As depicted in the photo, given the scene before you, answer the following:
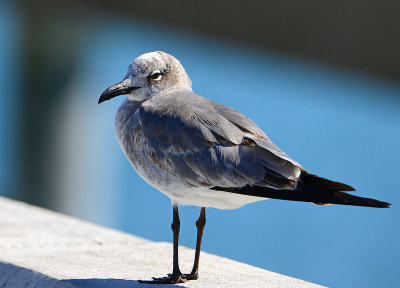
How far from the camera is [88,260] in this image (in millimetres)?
2445

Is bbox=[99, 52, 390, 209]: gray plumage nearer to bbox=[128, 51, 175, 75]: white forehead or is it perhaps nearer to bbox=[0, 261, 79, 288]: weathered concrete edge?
bbox=[128, 51, 175, 75]: white forehead

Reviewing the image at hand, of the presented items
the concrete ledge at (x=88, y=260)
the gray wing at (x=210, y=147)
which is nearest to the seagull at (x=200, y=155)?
the gray wing at (x=210, y=147)

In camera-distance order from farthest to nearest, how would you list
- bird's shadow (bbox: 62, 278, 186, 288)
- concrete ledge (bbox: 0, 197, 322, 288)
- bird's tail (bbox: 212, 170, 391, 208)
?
concrete ledge (bbox: 0, 197, 322, 288)
bird's shadow (bbox: 62, 278, 186, 288)
bird's tail (bbox: 212, 170, 391, 208)

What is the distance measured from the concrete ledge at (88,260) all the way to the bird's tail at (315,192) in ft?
1.32

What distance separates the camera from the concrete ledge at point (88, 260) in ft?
6.98

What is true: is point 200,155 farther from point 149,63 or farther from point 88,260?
point 88,260

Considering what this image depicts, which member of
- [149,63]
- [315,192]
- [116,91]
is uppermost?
[149,63]

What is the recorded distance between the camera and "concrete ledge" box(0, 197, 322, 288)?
213 cm

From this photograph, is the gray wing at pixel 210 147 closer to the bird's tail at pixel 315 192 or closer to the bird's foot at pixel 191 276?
the bird's tail at pixel 315 192

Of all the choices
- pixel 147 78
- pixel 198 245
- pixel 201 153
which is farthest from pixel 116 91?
pixel 198 245

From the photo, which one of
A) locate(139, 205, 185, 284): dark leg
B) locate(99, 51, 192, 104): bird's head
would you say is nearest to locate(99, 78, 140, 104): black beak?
locate(99, 51, 192, 104): bird's head

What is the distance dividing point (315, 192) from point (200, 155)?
38cm

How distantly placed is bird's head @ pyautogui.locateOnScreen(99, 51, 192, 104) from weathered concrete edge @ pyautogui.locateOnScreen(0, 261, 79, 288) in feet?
2.01

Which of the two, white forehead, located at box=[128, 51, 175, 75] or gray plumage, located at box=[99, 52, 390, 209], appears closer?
gray plumage, located at box=[99, 52, 390, 209]
